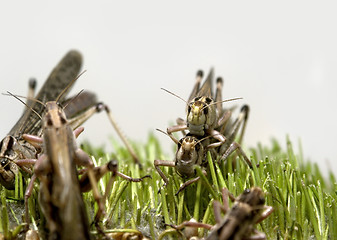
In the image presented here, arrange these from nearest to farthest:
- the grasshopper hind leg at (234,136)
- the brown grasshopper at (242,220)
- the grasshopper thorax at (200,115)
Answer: the brown grasshopper at (242,220)
the grasshopper thorax at (200,115)
the grasshopper hind leg at (234,136)

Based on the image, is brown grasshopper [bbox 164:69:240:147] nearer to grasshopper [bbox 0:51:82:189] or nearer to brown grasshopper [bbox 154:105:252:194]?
brown grasshopper [bbox 154:105:252:194]

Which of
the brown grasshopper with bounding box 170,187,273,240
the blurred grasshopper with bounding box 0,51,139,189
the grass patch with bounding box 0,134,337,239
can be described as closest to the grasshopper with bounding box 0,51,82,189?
the blurred grasshopper with bounding box 0,51,139,189

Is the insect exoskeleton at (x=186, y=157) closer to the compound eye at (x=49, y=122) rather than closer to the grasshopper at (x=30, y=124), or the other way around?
the grasshopper at (x=30, y=124)

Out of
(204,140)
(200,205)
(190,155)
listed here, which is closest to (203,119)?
(204,140)

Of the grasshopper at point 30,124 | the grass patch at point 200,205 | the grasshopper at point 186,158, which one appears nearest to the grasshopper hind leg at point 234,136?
the grass patch at point 200,205

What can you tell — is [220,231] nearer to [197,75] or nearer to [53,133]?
[53,133]

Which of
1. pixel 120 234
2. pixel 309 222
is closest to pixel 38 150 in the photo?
pixel 120 234
